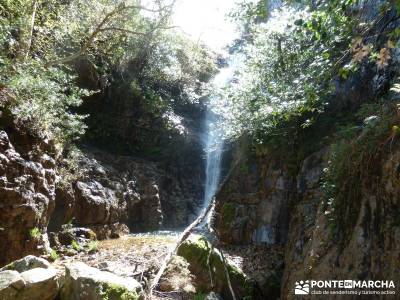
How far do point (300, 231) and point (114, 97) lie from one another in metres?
11.8

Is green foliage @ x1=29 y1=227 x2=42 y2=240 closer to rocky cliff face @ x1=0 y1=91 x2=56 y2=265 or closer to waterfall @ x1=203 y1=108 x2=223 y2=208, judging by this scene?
rocky cliff face @ x1=0 y1=91 x2=56 y2=265

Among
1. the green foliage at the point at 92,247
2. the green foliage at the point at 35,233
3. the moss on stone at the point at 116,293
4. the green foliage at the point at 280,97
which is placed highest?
the green foliage at the point at 280,97

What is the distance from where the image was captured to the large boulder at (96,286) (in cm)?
464

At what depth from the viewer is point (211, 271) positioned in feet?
21.7

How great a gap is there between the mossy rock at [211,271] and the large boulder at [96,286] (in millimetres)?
1952

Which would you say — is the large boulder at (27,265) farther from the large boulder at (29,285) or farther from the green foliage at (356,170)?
the green foliage at (356,170)

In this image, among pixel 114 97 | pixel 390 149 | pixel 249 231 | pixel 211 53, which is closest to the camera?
pixel 390 149

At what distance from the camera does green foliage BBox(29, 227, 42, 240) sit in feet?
25.0

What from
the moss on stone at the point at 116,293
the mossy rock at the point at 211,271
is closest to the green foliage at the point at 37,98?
the mossy rock at the point at 211,271

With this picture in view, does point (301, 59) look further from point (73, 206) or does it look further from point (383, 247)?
point (73, 206)

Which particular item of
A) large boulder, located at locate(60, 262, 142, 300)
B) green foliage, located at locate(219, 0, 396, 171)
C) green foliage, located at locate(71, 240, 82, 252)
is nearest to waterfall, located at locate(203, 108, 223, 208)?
green foliage, located at locate(219, 0, 396, 171)

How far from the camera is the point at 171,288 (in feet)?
20.3

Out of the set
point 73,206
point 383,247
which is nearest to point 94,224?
point 73,206

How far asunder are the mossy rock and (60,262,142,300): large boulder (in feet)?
6.40
